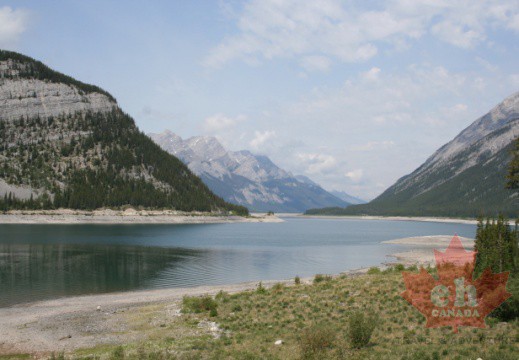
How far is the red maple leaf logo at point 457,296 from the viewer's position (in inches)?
886

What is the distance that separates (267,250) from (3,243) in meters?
57.8

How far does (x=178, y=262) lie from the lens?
74.8m

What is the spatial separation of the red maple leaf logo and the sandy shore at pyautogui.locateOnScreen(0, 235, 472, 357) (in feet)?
57.6

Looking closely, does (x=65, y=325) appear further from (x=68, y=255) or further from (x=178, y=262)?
(x=68, y=255)

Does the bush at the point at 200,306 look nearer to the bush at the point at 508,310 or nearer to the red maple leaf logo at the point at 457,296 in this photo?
the red maple leaf logo at the point at 457,296

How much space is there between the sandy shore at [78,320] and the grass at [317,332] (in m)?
1.74

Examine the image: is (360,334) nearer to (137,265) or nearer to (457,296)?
(457,296)

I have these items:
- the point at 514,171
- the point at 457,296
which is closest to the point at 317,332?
the point at 457,296

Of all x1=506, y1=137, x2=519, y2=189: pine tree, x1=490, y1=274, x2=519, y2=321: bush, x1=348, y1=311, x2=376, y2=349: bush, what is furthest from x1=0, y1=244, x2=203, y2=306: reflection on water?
x1=506, y1=137, x2=519, y2=189: pine tree

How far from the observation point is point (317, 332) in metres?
20.7

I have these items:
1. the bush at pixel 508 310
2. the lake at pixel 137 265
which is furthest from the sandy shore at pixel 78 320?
the bush at pixel 508 310

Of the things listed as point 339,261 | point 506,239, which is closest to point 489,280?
point 506,239

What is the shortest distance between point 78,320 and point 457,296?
89.0 feet

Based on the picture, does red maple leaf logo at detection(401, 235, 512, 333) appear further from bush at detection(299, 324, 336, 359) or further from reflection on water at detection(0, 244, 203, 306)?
reflection on water at detection(0, 244, 203, 306)
